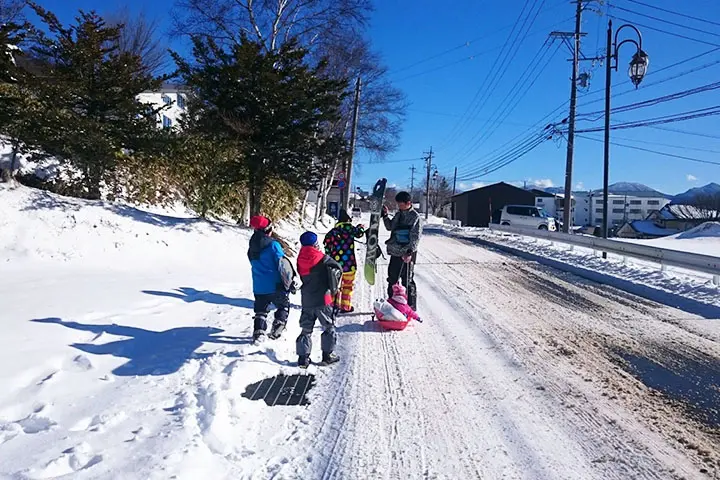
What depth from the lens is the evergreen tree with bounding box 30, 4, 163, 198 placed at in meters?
10.2

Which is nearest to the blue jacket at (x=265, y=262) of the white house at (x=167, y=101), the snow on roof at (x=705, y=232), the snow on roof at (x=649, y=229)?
the white house at (x=167, y=101)

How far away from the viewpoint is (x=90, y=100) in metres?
11.1

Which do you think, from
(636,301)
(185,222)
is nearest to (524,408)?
(636,301)

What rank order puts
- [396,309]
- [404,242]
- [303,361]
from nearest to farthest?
[303,361]
[396,309]
[404,242]

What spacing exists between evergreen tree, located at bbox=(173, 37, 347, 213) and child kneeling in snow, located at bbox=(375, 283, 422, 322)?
24.8ft

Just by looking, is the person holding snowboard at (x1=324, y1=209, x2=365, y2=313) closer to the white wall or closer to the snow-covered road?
the snow-covered road

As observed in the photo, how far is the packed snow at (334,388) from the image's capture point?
3.19 m

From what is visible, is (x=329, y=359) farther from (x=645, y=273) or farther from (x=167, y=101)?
(x=167, y=101)

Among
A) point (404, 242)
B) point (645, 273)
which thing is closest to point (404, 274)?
point (404, 242)

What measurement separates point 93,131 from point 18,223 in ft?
8.45

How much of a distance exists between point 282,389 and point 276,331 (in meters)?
1.39

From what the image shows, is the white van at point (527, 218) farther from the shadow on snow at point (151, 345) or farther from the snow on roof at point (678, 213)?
the snow on roof at point (678, 213)

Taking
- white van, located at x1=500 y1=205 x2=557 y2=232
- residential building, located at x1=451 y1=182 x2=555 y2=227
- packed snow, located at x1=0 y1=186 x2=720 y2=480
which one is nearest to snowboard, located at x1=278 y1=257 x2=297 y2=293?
packed snow, located at x1=0 y1=186 x2=720 y2=480

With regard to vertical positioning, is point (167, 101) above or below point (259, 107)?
above
